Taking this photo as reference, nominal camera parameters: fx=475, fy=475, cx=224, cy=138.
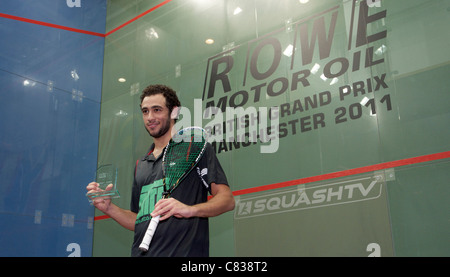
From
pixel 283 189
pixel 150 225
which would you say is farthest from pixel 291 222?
pixel 150 225

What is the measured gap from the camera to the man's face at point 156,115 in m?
2.21

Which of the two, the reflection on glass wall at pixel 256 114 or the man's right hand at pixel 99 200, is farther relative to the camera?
the reflection on glass wall at pixel 256 114

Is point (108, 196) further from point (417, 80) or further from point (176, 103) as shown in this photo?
point (417, 80)

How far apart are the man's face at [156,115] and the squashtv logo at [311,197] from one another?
1104 millimetres

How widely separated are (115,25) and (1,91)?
1.33m

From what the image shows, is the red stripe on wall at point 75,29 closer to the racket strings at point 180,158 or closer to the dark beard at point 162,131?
the dark beard at point 162,131

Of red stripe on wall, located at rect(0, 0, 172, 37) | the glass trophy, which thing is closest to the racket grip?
the glass trophy

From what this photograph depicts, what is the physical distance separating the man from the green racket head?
34 millimetres

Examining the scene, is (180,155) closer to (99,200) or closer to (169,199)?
(169,199)

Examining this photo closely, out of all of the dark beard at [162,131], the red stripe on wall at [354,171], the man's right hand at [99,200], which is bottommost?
the man's right hand at [99,200]

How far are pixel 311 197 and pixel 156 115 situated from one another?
1182mm

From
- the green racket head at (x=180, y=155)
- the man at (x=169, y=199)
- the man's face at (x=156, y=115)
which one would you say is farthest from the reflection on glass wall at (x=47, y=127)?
the green racket head at (x=180, y=155)

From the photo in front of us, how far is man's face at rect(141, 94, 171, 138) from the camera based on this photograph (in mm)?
2215

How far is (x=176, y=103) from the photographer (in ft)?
7.57
